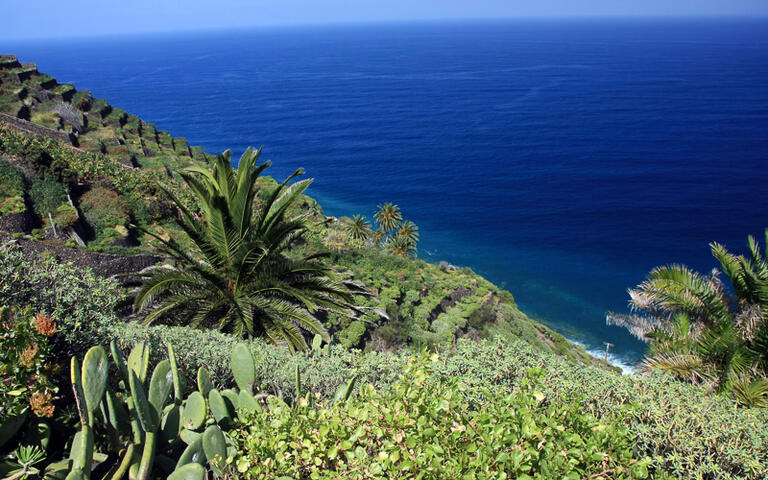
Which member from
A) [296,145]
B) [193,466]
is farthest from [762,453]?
[296,145]

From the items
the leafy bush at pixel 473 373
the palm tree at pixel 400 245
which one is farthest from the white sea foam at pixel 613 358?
the leafy bush at pixel 473 373

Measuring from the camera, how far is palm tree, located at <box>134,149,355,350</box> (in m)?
8.84

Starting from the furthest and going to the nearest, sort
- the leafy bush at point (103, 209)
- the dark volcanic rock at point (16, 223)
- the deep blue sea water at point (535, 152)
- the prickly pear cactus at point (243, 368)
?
the deep blue sea water at point (535, 152) < the leafy bush at point (103, 209) < the dark volcanic rock at point (16, 223) < the prickly pear cactus at point (243, 368)

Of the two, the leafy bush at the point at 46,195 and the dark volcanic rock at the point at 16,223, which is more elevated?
the leafy bush at the point at 46,195

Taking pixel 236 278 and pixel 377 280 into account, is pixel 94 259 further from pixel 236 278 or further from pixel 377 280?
pixel 377 280

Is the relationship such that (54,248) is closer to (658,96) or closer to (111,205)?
(111,205)

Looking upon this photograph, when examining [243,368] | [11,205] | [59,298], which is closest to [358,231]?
[11,205]

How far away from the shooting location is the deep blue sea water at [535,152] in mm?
45062

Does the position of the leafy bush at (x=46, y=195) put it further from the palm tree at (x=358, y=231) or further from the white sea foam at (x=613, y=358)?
the white sea foam at (x=613, y=358)

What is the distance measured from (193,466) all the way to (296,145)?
75.3 m

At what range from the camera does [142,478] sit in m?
4.41

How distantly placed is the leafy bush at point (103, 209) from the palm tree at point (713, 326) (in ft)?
65.3

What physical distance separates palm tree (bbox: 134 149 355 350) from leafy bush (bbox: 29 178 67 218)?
12.4 meters

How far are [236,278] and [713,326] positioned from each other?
9.58 metres
